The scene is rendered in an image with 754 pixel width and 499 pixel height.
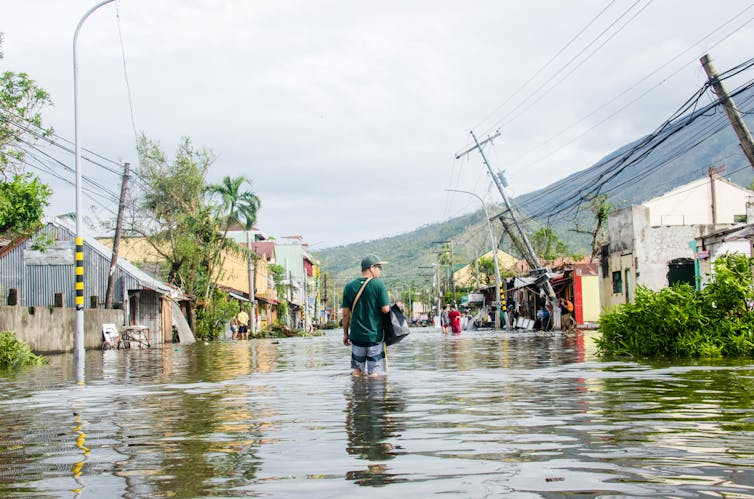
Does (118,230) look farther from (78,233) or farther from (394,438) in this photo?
(394,438)

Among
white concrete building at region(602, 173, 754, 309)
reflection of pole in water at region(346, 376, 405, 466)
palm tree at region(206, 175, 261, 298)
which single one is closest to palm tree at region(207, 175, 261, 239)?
palm tree at region(206, 175, 261, 298)

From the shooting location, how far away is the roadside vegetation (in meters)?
16.5

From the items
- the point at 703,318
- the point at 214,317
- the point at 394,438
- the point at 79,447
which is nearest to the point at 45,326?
the point at 703,318

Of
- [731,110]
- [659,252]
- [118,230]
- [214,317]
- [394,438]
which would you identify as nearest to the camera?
[394,438]

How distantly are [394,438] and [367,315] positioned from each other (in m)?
5.17

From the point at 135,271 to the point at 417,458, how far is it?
39.7m

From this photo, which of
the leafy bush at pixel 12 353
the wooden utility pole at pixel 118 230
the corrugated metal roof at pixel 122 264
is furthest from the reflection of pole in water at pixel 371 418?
the corrugated metal roof at pixel 122 264

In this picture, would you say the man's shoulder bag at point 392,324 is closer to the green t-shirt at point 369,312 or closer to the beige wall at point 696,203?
the green t-shirt at point 369,312

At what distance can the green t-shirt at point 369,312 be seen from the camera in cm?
1153

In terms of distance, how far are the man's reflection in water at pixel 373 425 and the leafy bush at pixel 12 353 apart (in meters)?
12.6

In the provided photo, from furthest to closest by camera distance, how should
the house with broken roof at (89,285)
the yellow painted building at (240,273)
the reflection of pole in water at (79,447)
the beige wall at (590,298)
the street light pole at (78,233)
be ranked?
the yellow painted building at (240,273) → the beige wall at (590,298) → the house with broken roof at (89,285) → the street light pole at (78,233) → the reflection of pole in water at (79,447)

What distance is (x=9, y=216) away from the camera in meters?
25.8

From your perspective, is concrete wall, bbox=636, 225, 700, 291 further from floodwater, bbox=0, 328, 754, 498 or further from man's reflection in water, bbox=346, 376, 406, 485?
man's reflection in water, bbox=346, 376, 406, 485

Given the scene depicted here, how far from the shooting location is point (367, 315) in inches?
455
